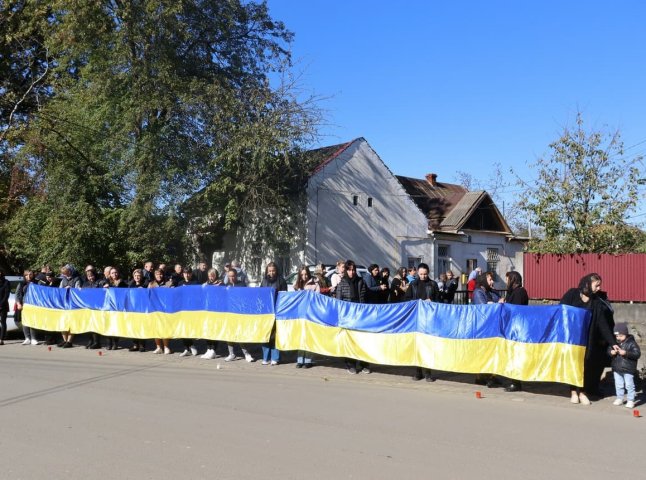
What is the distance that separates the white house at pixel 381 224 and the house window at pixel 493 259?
0.06 m

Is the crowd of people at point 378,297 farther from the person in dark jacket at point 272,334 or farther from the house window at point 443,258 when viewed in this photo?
the house window at point 443,258

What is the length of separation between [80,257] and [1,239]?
485cm

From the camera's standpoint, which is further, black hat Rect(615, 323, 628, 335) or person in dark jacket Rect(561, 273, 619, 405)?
person in dark jacket Rect(561, 273, 619, 405)

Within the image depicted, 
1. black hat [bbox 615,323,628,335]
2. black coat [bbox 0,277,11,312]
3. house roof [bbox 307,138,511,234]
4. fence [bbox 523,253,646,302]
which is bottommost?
black hat [bbox 615,323,628,335]

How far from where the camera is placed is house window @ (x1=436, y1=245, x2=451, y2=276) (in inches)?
1375

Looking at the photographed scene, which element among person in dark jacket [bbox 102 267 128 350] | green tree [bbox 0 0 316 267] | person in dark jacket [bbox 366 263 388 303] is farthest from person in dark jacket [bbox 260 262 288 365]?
green tree [bbox 0 0 316 267]

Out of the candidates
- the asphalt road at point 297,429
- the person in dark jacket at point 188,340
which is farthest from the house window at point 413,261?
the asphalt road at point 297,429

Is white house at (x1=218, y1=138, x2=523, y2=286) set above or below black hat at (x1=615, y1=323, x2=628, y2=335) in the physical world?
above

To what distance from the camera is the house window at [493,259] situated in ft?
125

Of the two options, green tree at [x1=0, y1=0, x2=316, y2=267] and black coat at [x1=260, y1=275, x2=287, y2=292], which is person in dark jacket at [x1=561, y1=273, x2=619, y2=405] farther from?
green tree at [x1=0, y1=0, x2=316, y2=267]

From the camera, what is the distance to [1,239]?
1013 inches

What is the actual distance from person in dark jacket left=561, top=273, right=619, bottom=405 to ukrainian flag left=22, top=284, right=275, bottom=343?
5.97 meters

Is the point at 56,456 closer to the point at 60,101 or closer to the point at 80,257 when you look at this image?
the point at 80,257

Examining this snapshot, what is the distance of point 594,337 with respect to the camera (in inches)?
371
